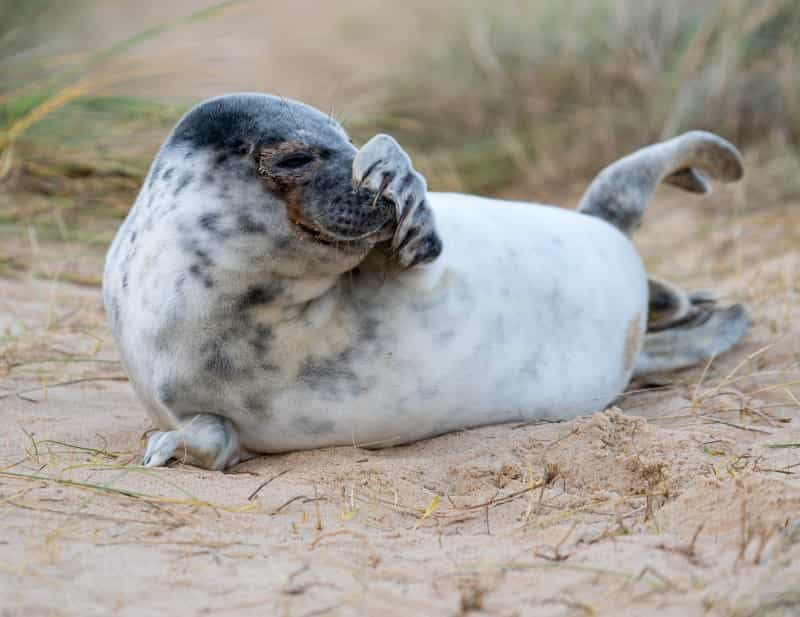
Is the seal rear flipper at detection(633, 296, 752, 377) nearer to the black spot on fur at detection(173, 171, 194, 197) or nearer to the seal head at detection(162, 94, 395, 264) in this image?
the seal head at detection(162, 94, 395, 264)

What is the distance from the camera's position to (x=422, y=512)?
7.45 feet

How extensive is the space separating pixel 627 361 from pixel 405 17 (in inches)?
190

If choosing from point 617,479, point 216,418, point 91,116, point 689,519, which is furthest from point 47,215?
point 689,519

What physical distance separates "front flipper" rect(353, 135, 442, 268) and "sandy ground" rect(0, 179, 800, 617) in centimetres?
45

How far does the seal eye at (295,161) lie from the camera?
247 centimetres

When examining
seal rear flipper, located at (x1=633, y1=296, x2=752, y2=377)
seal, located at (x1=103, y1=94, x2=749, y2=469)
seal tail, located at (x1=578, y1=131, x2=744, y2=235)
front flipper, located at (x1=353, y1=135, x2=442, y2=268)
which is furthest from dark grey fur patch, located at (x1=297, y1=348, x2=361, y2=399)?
seal tail, located at (x1=578, y1=131, x2=744, y2=235)

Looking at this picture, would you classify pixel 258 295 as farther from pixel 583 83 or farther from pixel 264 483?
pixel 583 83

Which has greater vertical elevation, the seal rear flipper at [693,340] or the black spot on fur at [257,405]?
the black spot on fur at [257,405]

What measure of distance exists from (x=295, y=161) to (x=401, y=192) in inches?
9.3

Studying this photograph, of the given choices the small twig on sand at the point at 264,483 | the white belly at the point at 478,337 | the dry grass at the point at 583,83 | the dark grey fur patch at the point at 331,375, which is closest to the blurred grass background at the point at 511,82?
the dry grass at the point at 583,83

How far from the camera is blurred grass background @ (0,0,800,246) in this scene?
18.2ft

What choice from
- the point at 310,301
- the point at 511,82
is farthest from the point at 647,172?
the point at 511,82

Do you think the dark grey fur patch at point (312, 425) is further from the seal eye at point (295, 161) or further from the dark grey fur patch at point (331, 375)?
the seal eye at point (295, 161)

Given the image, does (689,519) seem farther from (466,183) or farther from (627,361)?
(466,183)
